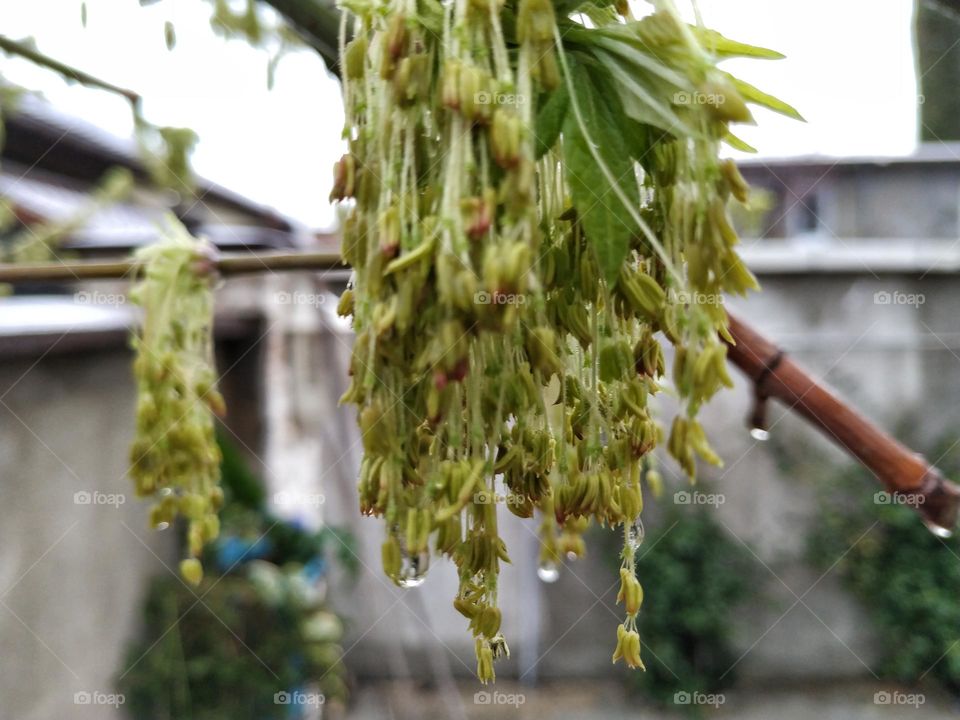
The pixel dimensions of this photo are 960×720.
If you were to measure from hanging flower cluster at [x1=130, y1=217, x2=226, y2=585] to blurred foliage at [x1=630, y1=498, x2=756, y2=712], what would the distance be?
269 cm

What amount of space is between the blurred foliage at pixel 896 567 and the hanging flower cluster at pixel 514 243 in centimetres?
339

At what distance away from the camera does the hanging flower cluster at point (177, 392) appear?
2.92 feet

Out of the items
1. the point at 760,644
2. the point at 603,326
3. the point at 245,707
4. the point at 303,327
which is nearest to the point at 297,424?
the point at 303,327

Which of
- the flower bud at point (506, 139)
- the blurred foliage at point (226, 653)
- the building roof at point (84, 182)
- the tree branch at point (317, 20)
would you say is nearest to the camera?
the flower bud at point (506, 139)

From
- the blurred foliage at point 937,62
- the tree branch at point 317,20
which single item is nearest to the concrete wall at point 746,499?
the blurred foliage at point 937,62

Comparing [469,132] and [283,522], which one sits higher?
[469,132]

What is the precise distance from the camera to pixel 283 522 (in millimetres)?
3057

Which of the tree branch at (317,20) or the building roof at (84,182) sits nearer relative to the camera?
the tree branch at (317,20)

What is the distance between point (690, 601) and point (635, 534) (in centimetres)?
322

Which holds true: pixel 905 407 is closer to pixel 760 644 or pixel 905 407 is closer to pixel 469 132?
pixel 760 644

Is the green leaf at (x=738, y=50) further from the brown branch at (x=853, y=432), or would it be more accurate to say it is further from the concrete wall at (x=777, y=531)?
the concrete wall at (x=777, y=531)

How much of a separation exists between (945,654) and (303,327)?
2909 millimetres

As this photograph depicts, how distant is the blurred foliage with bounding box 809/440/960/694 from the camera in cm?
329

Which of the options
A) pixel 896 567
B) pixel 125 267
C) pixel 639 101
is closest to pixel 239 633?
pixel 125 267
